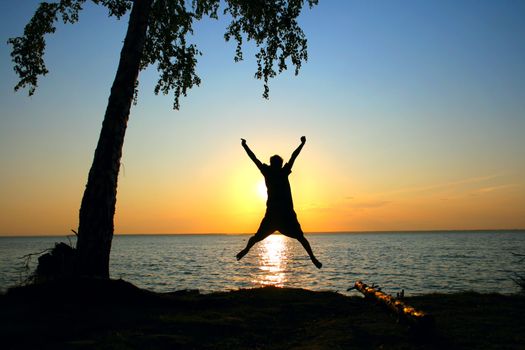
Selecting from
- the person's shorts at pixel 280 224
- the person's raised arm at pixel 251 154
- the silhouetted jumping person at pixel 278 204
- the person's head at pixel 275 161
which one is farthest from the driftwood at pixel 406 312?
the person's raised arm at pixel 251 154

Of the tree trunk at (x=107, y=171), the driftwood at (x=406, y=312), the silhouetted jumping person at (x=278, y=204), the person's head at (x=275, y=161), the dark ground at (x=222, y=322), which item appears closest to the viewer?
the dark ground at (x=222, y=322)

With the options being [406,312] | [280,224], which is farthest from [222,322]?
[406,312]

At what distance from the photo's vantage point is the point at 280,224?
30.6 ft

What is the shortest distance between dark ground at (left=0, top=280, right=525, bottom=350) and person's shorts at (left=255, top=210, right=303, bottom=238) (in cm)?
204

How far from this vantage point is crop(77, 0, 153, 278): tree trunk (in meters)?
10.6

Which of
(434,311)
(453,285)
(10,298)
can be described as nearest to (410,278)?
(453,285)

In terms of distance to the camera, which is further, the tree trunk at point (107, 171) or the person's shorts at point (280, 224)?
the tree trunk at point (107, 171)

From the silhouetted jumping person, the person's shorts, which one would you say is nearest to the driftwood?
the silhouetted jumping person

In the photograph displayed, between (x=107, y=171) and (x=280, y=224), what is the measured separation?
4.83 m

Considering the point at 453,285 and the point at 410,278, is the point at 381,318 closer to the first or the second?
the point at 453,285

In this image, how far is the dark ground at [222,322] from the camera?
24.2 feet

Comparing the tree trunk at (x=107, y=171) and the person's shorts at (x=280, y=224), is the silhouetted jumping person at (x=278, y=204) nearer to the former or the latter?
the person's shorts at (x=280, y=224)

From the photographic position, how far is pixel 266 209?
945cm

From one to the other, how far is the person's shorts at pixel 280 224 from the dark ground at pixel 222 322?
2036 mm
